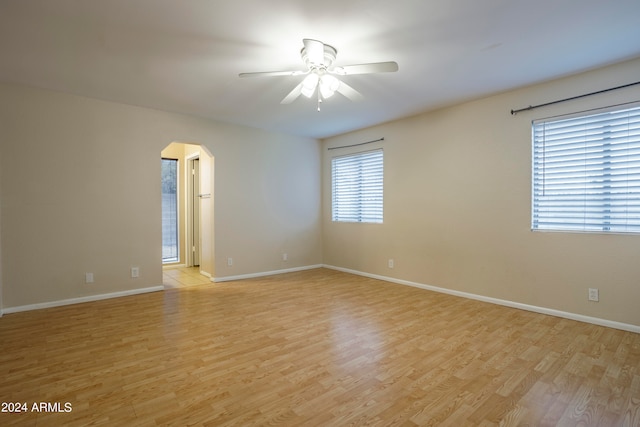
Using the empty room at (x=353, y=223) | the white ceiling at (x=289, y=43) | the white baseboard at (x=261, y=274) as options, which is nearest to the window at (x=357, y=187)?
the empty room at (x=353, y=223)

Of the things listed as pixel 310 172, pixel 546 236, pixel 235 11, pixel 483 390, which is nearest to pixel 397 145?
pixel 310 172

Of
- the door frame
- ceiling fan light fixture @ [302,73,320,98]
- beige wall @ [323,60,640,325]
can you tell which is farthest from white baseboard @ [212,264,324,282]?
ceiling fan light fixture @ [302,73,320,98]

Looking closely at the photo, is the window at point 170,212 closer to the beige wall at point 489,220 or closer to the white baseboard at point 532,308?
the beige wall at point 489,220

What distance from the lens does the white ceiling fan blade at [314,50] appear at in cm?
245

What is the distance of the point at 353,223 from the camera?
567cm

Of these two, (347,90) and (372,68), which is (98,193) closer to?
(347,90)

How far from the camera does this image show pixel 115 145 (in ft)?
13.4

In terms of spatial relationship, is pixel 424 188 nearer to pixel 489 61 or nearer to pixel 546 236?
pixel 546 236

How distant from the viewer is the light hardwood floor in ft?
5.84

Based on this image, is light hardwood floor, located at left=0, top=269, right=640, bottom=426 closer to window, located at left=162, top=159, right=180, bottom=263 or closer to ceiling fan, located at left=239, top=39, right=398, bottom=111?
ceiling fan, located at left=239, top=39, right=398, bottom=111

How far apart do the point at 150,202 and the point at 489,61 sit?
4418 mm

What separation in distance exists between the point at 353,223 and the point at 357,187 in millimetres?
657

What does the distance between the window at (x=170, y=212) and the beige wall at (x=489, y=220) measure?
385 cm

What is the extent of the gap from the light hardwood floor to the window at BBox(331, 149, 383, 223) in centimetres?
205
